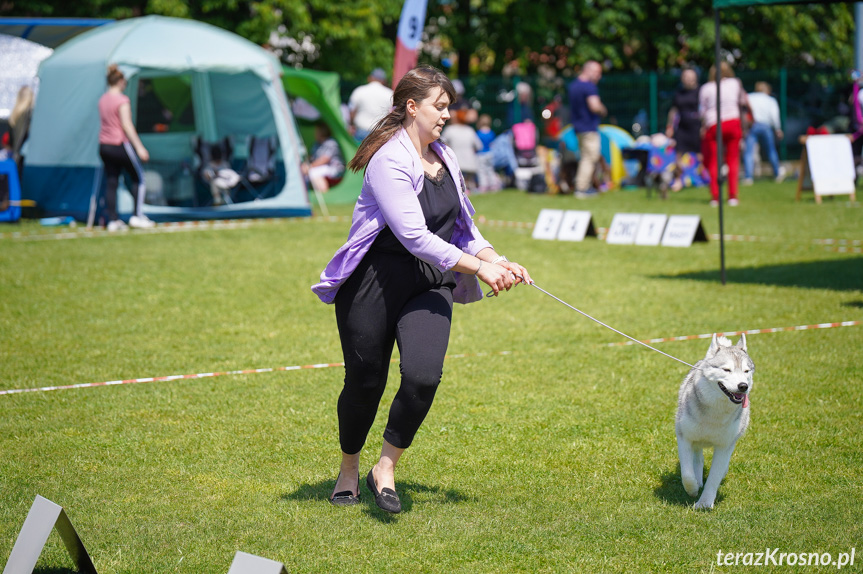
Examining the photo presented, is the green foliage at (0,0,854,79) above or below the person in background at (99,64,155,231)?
below

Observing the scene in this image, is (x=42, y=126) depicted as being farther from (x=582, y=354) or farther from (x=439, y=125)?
(x=439, y=125)

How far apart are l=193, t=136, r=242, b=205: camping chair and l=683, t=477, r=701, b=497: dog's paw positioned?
13.5 meters

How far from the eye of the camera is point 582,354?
22.5 feet

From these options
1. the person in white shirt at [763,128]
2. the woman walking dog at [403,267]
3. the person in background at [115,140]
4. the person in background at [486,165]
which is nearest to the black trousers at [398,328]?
the woman walking dog at [403,267]

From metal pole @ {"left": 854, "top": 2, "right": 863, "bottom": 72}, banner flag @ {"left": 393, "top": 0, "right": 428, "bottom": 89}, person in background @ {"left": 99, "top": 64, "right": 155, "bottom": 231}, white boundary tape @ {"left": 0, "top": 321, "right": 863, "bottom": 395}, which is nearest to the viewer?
white boundary tape @ {"left": 0, "top": 321, "right": 863, "bottom": 395}

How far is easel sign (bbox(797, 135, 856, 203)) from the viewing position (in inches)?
632

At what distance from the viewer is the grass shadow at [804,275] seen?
922cm

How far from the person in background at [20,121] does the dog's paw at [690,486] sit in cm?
1501

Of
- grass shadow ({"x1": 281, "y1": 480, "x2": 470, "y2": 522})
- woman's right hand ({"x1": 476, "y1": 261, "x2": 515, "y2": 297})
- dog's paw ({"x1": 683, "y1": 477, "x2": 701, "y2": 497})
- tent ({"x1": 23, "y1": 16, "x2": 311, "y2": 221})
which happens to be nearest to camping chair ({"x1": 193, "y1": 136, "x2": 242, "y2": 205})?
tent ({"x1": 23, "y1": 16, "x2": 311, "y2": 221})

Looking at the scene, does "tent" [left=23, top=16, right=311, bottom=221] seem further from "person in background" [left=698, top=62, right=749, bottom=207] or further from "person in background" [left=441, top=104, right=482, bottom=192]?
"person in background" [left=698, top=62, right=749, bottom=207]

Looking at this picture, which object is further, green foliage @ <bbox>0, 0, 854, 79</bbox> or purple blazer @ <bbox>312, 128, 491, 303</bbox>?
green foliage @ <bbox>0, 0, 854, 79</bbox>

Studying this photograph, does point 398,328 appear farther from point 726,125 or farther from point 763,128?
point 763,128

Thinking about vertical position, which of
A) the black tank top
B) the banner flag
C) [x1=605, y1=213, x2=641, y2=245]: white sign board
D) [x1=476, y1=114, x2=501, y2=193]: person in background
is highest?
the black tank top

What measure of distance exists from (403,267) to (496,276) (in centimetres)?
39
